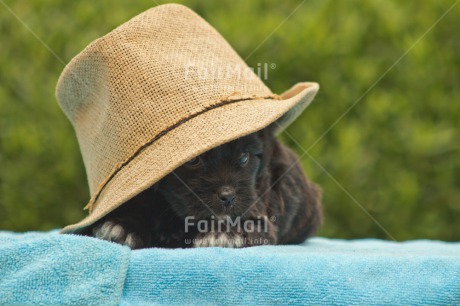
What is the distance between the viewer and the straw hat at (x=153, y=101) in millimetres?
2400

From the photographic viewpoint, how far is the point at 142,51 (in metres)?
2.67

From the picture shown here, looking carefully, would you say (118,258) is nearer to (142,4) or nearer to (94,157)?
(94,157)

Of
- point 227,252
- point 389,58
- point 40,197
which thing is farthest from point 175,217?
Result: point 389,58

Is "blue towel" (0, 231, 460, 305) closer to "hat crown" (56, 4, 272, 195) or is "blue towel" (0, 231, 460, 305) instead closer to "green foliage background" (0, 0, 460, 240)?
"hat crown" (56, 4, 272, 195)

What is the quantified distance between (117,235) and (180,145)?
53 cm

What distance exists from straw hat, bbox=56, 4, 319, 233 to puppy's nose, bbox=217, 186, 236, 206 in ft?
1.05

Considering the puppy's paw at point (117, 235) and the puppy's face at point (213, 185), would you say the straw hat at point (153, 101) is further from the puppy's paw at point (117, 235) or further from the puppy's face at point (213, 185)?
the puppy's face at point (213, 185)

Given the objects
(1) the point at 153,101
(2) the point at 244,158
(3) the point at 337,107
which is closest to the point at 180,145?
(1) the point at 153,101

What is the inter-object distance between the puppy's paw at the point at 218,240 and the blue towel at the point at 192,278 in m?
Result: 0.48

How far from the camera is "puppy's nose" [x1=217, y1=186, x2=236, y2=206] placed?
259 centimetres

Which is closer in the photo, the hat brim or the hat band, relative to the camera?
the hat brim

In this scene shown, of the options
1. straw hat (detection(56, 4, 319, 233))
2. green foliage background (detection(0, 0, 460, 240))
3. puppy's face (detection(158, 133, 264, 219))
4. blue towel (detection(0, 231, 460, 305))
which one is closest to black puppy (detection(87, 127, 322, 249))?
puppy's face (detection(158, 133, 264, 219))

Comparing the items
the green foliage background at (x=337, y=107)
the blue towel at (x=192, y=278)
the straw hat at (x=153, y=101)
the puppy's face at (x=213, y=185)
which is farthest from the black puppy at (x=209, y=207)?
the green foliage background at (x=337, y=107)

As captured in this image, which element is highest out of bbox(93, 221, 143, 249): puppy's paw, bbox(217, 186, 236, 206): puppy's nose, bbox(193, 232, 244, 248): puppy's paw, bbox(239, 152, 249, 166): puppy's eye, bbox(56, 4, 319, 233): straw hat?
bbox(56, 4, 319, 233): straw hat
